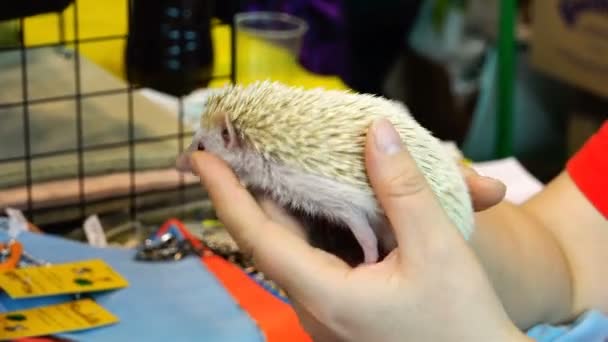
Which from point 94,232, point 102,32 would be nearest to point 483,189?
point 94,232

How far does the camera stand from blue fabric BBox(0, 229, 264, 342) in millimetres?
980

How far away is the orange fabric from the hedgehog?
0.22 m

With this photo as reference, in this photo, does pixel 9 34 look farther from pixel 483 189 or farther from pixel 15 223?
pixel 483 189

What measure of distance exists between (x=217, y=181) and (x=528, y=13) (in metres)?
1.76

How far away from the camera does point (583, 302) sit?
109 centimetres

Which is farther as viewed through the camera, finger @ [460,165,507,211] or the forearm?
the forearm

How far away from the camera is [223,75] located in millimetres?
1391

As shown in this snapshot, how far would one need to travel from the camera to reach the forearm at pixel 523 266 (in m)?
1.03

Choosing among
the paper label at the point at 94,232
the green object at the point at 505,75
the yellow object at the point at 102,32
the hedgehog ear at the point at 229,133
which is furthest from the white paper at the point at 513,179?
the green object at the point at 505,75

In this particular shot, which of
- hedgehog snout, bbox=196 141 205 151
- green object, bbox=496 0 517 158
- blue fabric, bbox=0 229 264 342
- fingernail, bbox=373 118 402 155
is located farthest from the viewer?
green object, bbox=496 0 517 158

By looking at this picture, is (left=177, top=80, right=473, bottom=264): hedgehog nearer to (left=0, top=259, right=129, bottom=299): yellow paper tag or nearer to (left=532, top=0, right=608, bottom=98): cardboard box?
(left=0, top=259, right=129, bottom=299): yellow paper tag

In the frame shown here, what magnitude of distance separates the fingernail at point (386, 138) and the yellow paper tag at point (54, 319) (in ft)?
1.31

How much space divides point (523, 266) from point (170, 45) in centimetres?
52

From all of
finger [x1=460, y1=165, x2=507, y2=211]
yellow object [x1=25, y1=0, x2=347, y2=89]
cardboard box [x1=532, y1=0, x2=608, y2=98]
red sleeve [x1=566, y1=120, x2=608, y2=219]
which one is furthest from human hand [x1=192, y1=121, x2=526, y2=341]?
cardboard box [x1=532, y1=0, x2=608, y2=98]
